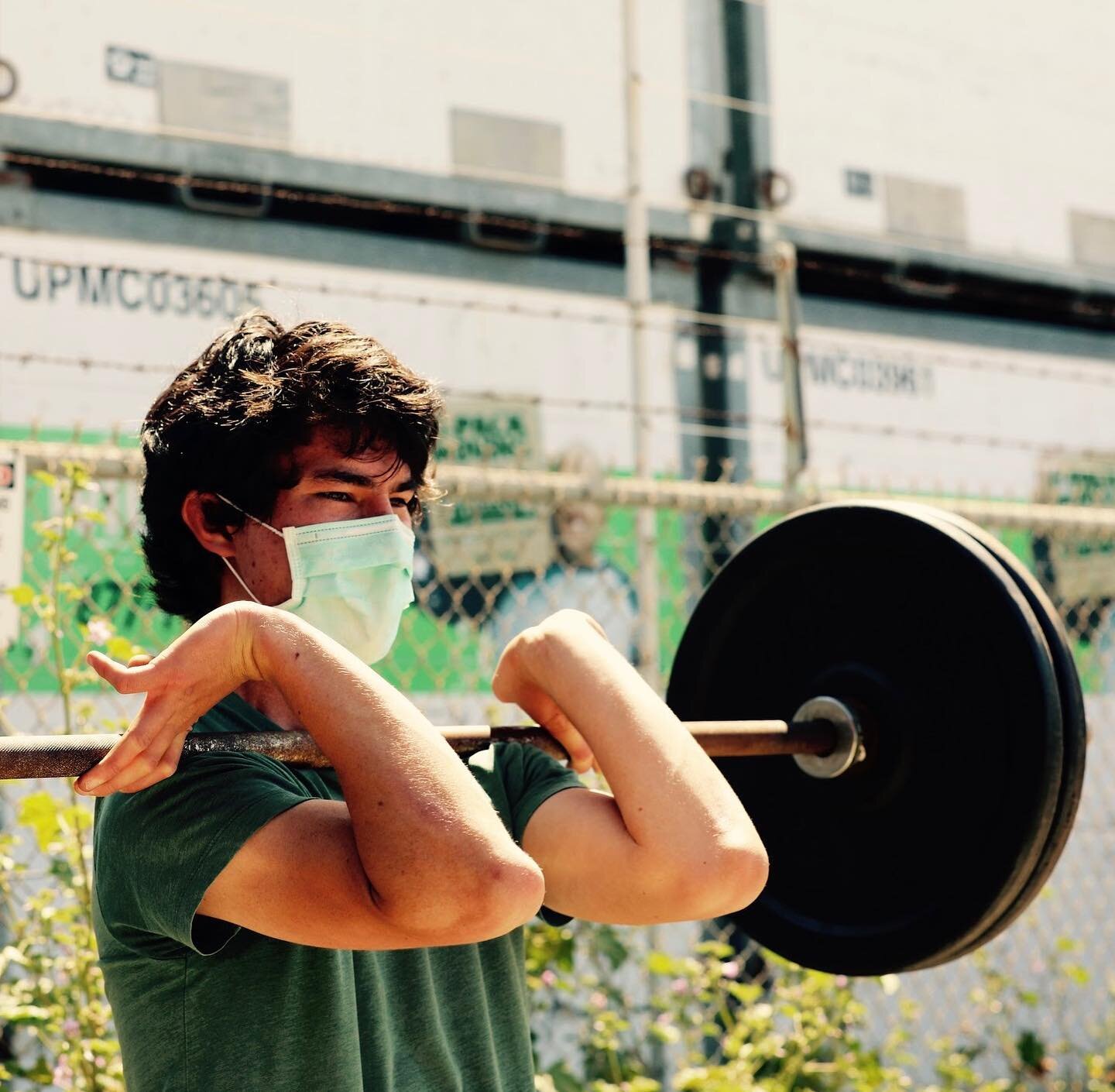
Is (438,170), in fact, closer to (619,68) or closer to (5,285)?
(619,68)

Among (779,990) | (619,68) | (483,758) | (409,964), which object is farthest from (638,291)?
(409,964)

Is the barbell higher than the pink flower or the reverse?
higher

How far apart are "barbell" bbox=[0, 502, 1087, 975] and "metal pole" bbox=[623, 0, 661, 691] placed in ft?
3.29

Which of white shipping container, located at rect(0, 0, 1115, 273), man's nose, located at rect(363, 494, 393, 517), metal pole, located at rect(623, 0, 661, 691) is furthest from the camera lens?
white shipping container, located at rect(0, 0, 1115, 273)

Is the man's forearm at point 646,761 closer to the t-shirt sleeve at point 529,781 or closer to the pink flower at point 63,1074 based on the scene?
the t-shirt sleeve at point 529,781

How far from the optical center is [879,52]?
19.1ft

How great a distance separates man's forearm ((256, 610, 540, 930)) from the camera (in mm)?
1491

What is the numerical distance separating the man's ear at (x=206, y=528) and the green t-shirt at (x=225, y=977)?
23 cm

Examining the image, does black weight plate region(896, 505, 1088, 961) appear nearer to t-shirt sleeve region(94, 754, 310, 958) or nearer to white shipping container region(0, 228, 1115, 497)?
t-shirt sleeve region(94, 754, 310, 958)

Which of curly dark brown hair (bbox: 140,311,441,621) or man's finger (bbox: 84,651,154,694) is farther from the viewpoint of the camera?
curly dark brown hair (bbox: 140,311,441,621)

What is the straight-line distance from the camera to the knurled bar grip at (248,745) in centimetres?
153

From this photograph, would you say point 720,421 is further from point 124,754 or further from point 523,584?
point 124,754

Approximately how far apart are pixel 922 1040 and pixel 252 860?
393cm

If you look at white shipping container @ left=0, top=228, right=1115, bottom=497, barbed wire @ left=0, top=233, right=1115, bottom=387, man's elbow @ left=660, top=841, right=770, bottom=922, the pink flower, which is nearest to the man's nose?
man's elbow @ left=660, top=841, right=770, bottom=922
